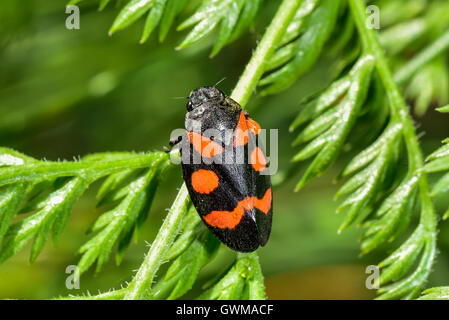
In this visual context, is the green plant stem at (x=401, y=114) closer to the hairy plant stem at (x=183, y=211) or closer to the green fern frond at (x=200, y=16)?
the hairy plant stem at (x=183, y=211)

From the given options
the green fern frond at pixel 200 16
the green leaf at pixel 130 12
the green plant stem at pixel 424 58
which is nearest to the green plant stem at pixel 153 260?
the green fern frond at pixel 200 16

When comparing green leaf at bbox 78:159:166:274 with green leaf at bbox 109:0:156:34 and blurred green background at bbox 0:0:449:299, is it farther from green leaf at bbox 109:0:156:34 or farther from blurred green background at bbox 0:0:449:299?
blurred green background at bbox 0:0:449:299

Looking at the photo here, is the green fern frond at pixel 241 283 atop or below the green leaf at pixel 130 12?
below

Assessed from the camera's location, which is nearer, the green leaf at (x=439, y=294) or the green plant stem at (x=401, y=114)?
the green leaf at (x=439, y=294)

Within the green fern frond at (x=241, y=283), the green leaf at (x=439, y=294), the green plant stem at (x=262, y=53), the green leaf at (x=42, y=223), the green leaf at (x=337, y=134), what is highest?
the green plant stem at (x=262, y=53)

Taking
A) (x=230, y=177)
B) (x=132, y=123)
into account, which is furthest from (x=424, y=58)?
(x=132, y=123)
